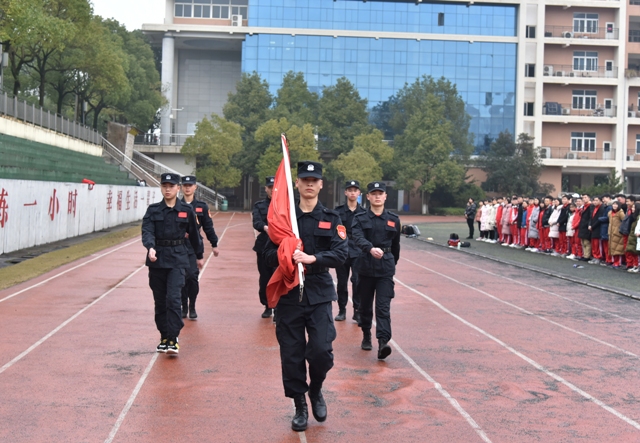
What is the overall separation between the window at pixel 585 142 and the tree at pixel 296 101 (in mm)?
24960

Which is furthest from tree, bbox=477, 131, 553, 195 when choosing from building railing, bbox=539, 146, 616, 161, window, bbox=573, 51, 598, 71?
window, bbox=573, 51, 598, 71

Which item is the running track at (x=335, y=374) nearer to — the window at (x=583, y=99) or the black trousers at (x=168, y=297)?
the black trousers at (x=168, y=297)

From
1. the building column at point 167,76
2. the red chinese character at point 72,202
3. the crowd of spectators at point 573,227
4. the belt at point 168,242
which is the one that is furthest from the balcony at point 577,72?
the belt at point 168,242

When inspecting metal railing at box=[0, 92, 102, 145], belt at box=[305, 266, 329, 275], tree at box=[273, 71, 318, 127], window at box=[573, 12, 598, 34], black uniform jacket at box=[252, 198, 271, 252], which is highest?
window at box=[573, 12, 598, 34]

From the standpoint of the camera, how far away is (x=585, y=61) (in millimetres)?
75750

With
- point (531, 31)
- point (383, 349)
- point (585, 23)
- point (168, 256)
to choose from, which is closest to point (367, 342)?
point (383, 349)

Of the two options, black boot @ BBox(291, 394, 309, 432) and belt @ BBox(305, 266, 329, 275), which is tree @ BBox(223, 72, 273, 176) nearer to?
belt @ BBox(305, 266, 329, 275)

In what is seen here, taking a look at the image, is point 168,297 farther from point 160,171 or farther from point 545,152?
point 545,152

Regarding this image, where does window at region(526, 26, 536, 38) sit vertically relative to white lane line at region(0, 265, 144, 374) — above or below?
above

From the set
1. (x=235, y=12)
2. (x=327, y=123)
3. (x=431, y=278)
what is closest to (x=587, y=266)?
(x=431, y=278)

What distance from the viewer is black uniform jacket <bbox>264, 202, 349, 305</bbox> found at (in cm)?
650

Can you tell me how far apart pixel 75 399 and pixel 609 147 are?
7427 centimetres

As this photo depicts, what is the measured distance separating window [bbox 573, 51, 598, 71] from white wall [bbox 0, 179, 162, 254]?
171ft

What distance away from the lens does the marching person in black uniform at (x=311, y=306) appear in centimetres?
646
